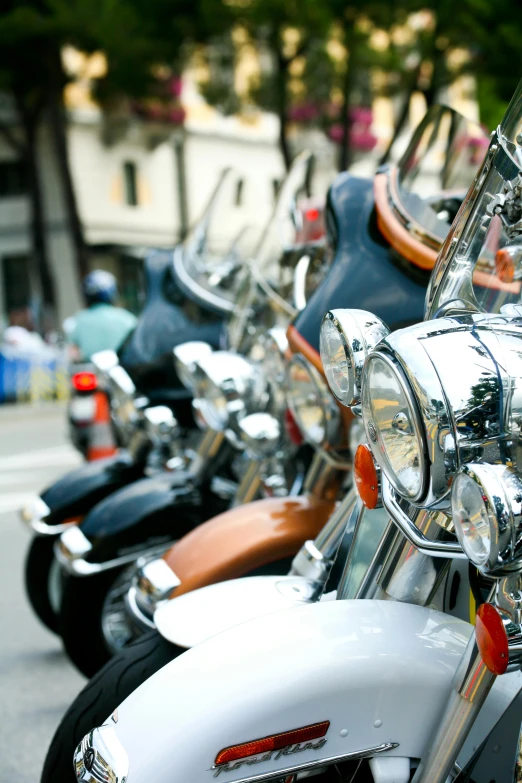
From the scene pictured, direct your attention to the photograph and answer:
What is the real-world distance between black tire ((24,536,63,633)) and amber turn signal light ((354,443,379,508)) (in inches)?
103

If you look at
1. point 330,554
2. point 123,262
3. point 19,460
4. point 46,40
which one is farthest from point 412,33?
point 330,554

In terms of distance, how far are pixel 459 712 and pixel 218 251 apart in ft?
11.0

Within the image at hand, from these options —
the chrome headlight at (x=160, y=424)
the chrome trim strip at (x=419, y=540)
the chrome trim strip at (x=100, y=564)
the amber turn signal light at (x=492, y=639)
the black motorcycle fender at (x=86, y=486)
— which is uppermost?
the chrome trim strip at (x=419, y=540)

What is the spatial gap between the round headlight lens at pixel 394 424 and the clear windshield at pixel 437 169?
1077 mm

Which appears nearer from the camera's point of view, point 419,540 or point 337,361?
point 419,540

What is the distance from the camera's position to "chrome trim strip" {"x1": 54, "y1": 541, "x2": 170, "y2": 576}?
347cm

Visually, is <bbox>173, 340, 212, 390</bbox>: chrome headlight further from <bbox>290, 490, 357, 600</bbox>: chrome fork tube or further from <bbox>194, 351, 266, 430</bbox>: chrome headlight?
<bbox>290, 490, 357, 600</bbox>: chrome fork tube

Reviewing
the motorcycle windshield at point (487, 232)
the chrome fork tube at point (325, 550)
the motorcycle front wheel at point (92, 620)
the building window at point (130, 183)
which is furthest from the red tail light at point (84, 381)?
the building window at point (130, 183)

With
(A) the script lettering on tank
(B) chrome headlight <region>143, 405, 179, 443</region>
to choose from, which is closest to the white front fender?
(A) the script lettering on tank

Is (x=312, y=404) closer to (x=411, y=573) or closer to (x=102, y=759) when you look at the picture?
(x=411, y=573)

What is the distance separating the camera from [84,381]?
6.46 m

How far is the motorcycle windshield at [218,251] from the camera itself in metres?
4.48

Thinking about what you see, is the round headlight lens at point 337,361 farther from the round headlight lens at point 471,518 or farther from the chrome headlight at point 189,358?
the chrome headlight at point 189,358

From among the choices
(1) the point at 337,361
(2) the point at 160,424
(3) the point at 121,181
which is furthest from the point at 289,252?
(3) the point at 121,181
